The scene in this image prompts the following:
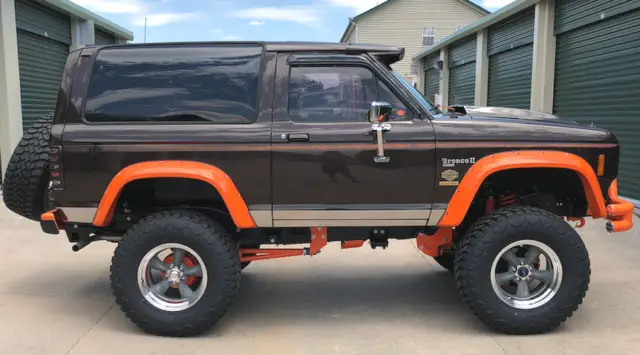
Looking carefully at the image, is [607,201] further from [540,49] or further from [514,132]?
[540,49]

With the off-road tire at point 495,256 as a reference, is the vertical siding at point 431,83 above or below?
above

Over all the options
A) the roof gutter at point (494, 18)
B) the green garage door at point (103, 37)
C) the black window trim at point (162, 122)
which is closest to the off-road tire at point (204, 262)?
→ the black window trim at point (162, 122)

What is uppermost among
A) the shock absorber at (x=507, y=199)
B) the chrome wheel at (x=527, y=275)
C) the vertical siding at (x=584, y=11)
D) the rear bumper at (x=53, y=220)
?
the vertical siding at (x=584, y=11)

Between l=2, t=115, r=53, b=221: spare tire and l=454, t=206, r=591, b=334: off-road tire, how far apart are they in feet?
10.9

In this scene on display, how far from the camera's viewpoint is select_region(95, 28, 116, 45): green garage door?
15.8 metres

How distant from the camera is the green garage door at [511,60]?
1303cm

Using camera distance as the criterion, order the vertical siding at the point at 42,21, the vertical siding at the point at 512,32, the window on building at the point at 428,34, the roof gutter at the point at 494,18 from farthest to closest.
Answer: the window on building at the point at 428,34, the vertical siding at the point at 512,32, the roof gutter at the point at 494,18, the vertical siding at the point at 42,21

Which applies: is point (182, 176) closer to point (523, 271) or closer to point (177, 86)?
point (177, 86)

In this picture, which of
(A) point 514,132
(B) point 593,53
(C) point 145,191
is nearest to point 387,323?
(A) point 514,132

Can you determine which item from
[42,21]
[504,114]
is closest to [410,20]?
[42,21]

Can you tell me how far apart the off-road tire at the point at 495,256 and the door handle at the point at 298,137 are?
56.5 inches

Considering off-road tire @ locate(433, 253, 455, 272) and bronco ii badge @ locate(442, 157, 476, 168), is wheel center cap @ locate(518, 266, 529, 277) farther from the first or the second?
off-road tire @ locate(433, 253, 455, 272)

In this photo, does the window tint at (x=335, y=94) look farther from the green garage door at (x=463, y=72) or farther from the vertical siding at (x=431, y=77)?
the vertical siding at (x=431, y=77)

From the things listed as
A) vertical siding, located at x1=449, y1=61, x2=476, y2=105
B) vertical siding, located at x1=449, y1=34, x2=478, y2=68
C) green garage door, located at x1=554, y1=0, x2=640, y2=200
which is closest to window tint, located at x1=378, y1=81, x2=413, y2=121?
green garage door, located at x1=554, y1=0, x2=640, y2=200
